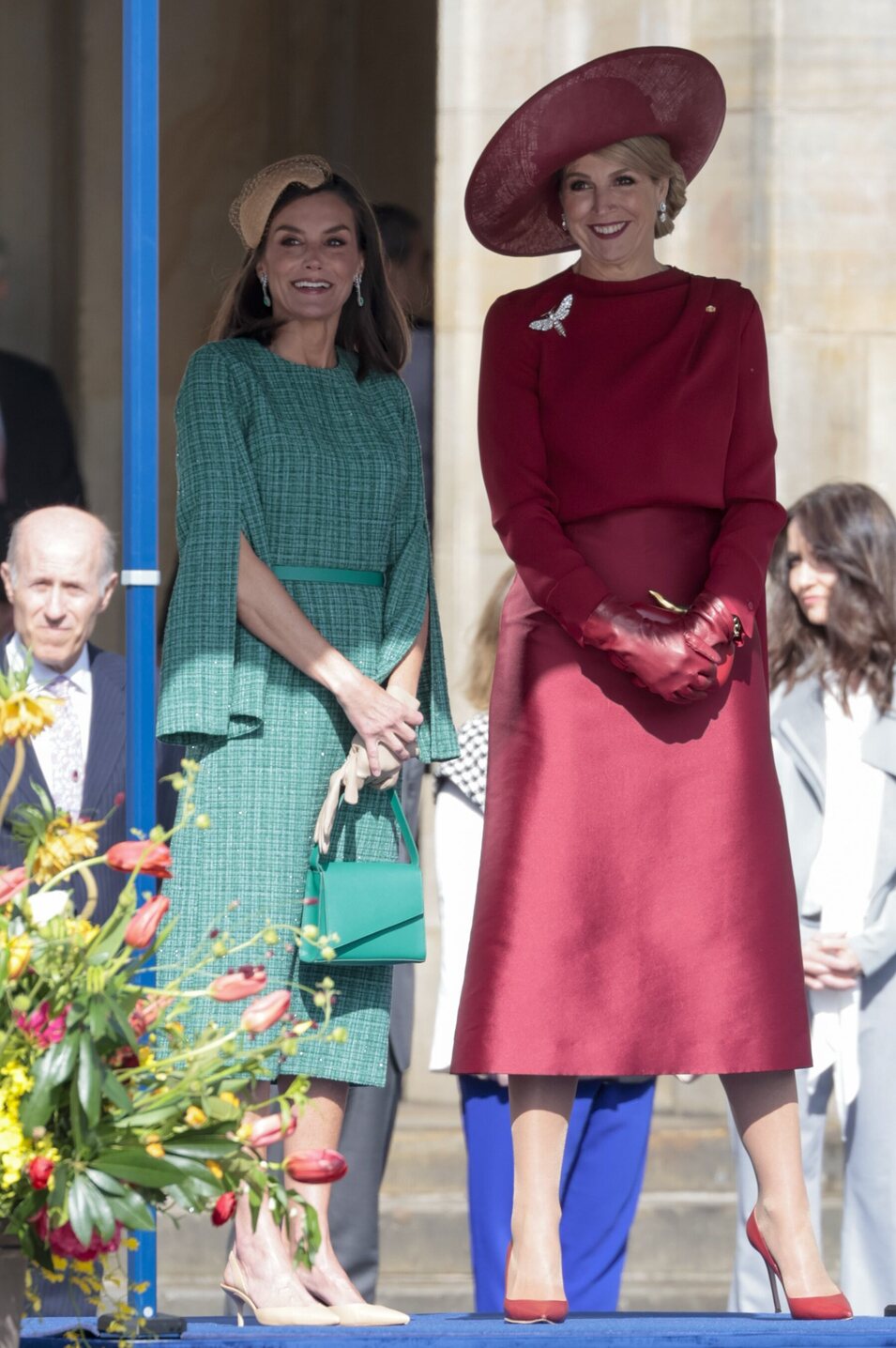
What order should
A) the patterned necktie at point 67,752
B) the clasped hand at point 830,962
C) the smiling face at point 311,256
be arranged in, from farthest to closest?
the clasped hand at point 830,962, the patterned necktie at point 67,752, the smiling face at point 311,256

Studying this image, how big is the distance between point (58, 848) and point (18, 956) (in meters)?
0.23

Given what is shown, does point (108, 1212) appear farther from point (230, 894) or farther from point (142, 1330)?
point (230, 894)

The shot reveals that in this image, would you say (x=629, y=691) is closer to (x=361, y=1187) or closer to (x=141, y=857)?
(x=141, y=857)

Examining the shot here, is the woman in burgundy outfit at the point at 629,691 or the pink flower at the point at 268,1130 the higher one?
the woman in burgundy outfit at the point at 629,691

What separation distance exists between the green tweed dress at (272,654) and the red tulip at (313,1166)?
108cm

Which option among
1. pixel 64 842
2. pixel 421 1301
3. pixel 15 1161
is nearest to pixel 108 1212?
pixel 15 1161

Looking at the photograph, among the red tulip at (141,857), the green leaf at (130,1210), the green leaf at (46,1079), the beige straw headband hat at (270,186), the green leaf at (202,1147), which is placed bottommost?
the green leaf at (130,1210)

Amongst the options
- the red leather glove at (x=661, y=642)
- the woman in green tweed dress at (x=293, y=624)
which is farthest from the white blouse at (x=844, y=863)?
the red leather glove at (x=661, y=642)

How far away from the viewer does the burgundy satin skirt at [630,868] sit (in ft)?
12.9

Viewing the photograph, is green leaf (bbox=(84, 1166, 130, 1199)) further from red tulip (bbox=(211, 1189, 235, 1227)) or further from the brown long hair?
the brown long hair

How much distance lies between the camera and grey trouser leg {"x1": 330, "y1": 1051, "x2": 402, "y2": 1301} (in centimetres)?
537

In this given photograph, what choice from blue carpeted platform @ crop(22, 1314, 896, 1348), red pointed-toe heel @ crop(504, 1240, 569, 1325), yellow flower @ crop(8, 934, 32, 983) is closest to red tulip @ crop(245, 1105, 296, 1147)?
yellow flower @ crop(8, 934, 32, 983)

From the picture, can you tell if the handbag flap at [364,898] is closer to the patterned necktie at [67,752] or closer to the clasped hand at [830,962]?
the patterned necktie at [67,752]

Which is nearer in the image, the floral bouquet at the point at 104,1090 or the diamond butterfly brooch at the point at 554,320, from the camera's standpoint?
the floral bouquet at the point at 104,1090
